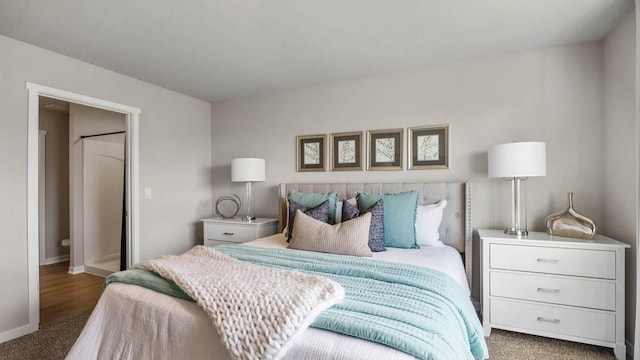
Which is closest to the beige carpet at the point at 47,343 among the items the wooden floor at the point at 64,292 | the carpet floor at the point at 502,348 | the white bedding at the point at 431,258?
the carpet floor at the point at 502,348

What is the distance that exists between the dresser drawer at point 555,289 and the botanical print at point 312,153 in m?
2.02

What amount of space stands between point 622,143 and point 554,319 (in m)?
1.32

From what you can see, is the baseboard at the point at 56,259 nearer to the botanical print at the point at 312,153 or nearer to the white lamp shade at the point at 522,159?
the botanical print at the point at 312,153

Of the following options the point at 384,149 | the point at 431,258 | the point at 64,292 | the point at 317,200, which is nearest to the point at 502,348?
the point at 431,258

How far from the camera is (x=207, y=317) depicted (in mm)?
1264

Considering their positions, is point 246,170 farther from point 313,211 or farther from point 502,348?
point 502,348

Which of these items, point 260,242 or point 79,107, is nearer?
point 260,242

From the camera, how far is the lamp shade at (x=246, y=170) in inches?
137

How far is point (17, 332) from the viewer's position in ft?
7.77

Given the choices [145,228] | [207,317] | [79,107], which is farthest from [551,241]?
[79,107]

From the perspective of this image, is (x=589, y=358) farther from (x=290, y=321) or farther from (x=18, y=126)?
(x=18, y=126)

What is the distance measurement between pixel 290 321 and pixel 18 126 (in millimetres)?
2756

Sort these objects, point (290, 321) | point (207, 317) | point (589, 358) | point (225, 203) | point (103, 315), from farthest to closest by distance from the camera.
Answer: point (225, 203), point (589, 358), point (103, 315), point (207, 317), point (290, 321)

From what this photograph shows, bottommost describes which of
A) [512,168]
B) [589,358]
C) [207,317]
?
[589,358]
